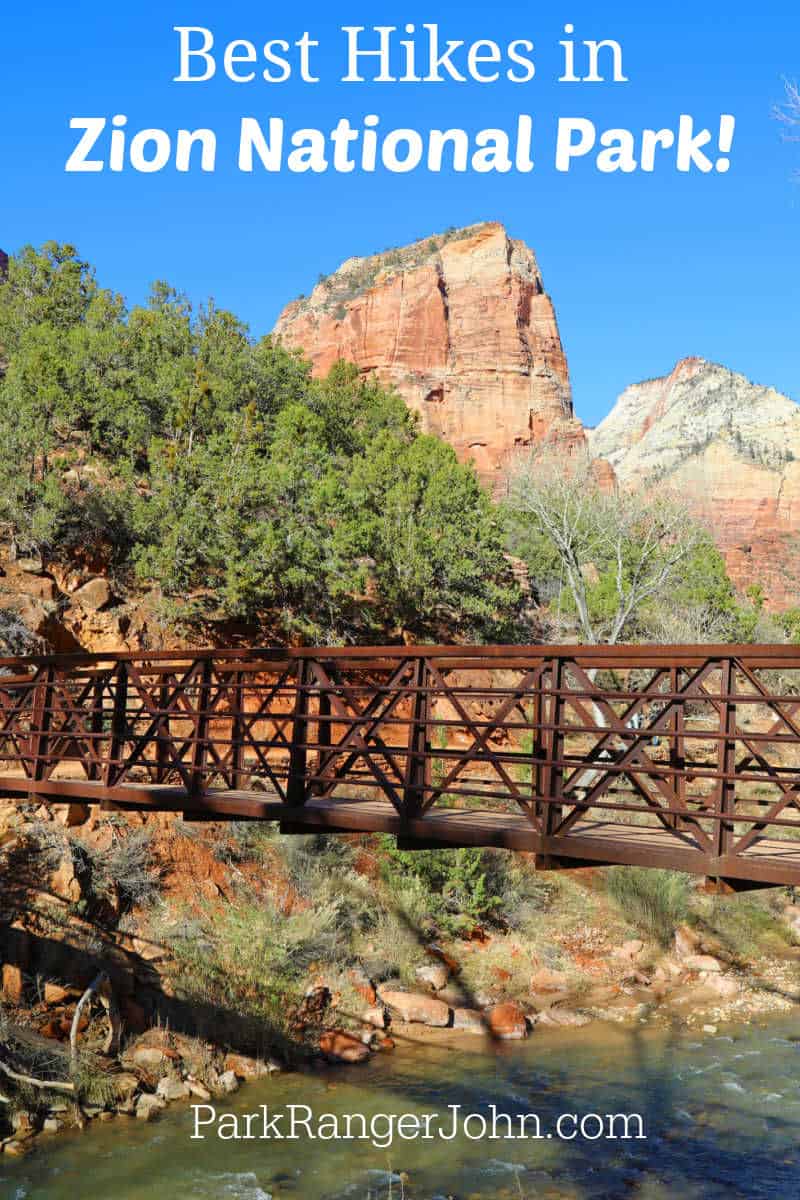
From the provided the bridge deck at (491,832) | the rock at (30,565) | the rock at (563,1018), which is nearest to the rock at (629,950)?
the rock at (563,1018)

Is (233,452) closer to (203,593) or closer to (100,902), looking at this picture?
(203,593)

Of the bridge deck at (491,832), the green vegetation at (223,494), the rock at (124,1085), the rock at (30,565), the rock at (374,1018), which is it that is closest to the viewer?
the bridge deck at (491,832)

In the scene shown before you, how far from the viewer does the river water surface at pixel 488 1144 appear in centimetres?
1041

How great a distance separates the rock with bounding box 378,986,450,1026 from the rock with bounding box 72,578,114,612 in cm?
997

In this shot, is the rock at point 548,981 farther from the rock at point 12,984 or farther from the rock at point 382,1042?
the rock at point 12,984

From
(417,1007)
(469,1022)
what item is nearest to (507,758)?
(417,1007)

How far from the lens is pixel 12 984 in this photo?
12.4 m

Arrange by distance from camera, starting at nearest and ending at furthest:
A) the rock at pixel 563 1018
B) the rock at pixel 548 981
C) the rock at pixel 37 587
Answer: the rock at pixel 563 1018, the rock at pixel 548 981, the rock at pixel 37 587

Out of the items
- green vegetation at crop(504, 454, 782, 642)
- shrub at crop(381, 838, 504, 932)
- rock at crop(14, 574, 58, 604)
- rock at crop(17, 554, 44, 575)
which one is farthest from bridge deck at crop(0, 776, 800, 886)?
green vegetation at crop(504, 454, 782, 642)

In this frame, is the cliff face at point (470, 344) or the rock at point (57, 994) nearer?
the rock at point (57, 994)

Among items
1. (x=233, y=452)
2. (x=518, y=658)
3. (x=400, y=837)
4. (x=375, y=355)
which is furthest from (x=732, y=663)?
(x=375, y=355)

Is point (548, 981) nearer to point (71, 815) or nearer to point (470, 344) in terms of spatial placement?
point (71, 815)

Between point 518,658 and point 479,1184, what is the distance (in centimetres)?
625

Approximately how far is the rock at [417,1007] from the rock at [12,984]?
5210 millimetres
